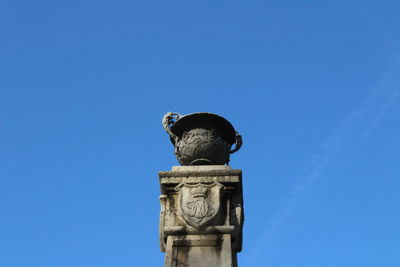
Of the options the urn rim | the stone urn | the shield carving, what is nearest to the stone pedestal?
the shield carving

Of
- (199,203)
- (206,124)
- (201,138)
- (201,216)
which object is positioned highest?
(206,124)

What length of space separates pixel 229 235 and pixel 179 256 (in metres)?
0.71

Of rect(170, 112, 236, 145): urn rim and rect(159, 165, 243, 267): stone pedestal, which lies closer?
rect(159, 165, 243, 267): stone pedestal

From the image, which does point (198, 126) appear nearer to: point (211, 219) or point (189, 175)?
point (189, 175)

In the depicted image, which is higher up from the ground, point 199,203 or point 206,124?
point 206,124

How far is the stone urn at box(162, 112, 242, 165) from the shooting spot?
8.48 metres

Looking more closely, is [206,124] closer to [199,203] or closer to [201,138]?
[201,138]

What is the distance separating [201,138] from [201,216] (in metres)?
1.55

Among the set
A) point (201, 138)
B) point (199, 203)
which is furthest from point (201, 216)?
point (201, 138)

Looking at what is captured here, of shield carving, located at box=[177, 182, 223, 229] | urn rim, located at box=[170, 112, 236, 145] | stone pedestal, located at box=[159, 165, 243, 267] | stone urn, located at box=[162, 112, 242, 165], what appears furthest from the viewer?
urn rim, located at box=[170, 112, 236, 145]

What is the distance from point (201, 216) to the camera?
7410 millimetres

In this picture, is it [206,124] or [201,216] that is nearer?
[201,216]

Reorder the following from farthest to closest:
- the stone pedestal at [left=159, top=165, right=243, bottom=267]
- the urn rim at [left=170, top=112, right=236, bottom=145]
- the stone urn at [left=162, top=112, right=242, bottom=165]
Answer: the urn rim at [left=170, top=112, right=236, bottom=145], the stone urn at [left=162, top=112, right=242, bottom=165], the stone pedestal at [left=159, top=165, right=243, bottom=267]

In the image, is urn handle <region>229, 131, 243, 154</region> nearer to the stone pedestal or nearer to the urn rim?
the urn rim
